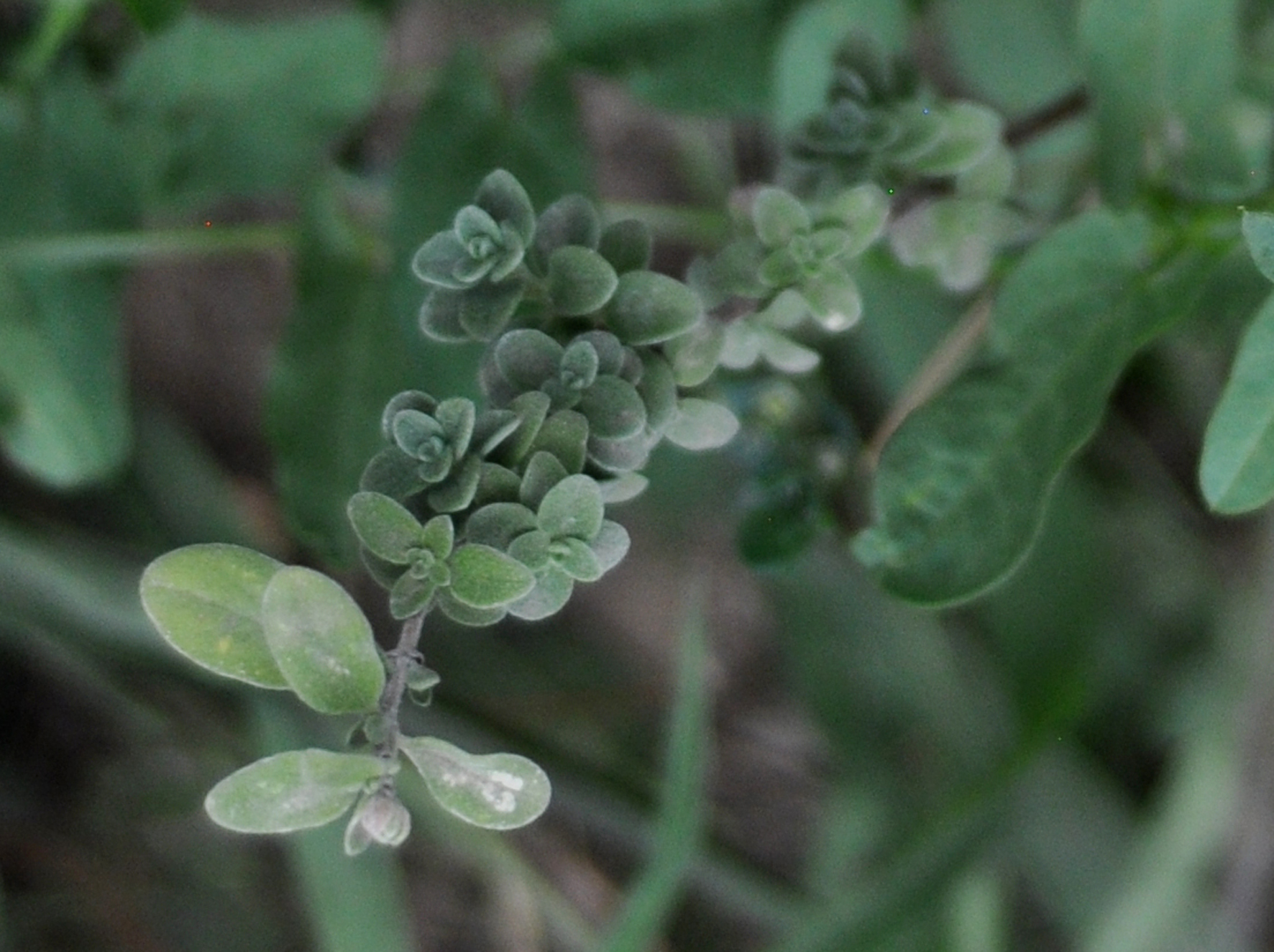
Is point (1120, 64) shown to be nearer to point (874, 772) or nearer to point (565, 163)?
point (565, 163)

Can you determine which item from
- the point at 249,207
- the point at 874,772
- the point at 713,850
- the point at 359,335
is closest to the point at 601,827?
the point at 713,850

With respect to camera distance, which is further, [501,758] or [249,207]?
[249,207]

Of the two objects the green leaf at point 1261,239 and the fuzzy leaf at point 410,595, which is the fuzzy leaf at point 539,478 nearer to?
the fuzzy leaf at point 410,595

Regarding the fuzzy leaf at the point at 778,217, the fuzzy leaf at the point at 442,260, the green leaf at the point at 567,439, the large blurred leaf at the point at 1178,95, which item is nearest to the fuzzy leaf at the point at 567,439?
the green leaf at the point at 567,439

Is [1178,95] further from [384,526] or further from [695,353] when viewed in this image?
[384,526]

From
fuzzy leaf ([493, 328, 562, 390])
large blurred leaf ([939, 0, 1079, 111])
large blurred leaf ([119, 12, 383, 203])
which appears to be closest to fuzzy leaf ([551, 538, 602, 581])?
fuzzy leaf ([493, 328, 562, 390])

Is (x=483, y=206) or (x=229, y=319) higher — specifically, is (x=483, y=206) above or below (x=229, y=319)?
above
